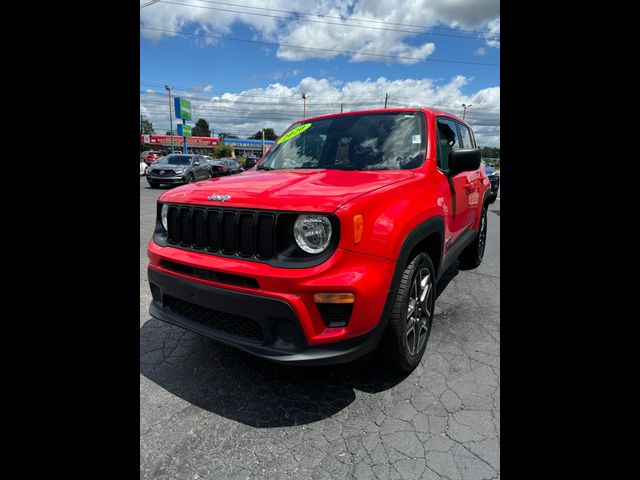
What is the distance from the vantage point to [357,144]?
312 centimetres

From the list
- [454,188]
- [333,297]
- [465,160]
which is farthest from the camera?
[454,188]

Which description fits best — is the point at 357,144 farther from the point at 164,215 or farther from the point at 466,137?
the point at 466,137

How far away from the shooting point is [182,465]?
5.77ft

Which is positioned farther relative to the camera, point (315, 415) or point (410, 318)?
point (410, 318)

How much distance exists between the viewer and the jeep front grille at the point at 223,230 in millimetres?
A: 1948

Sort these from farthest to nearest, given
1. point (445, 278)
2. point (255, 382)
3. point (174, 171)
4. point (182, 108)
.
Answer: point (182, 108), point (174, 171), point (445, 278), point (255, 382)

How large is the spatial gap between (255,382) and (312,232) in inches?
48.5

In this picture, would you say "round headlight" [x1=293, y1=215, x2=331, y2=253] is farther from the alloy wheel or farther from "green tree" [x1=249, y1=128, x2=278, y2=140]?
"green tree" [x1=249, y1=128, x2=278, y2=140]

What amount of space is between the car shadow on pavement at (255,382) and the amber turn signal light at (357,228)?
3.32 feet

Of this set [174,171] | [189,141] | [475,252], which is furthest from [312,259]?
[189,141]

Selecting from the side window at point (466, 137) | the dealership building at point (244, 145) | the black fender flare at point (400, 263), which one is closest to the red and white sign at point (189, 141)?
the dealership building at point (244, 145)

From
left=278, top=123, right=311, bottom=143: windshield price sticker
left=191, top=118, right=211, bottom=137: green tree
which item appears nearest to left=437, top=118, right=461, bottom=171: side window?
left=278, top=123, right=311, bottom=143: windshield price sticker
